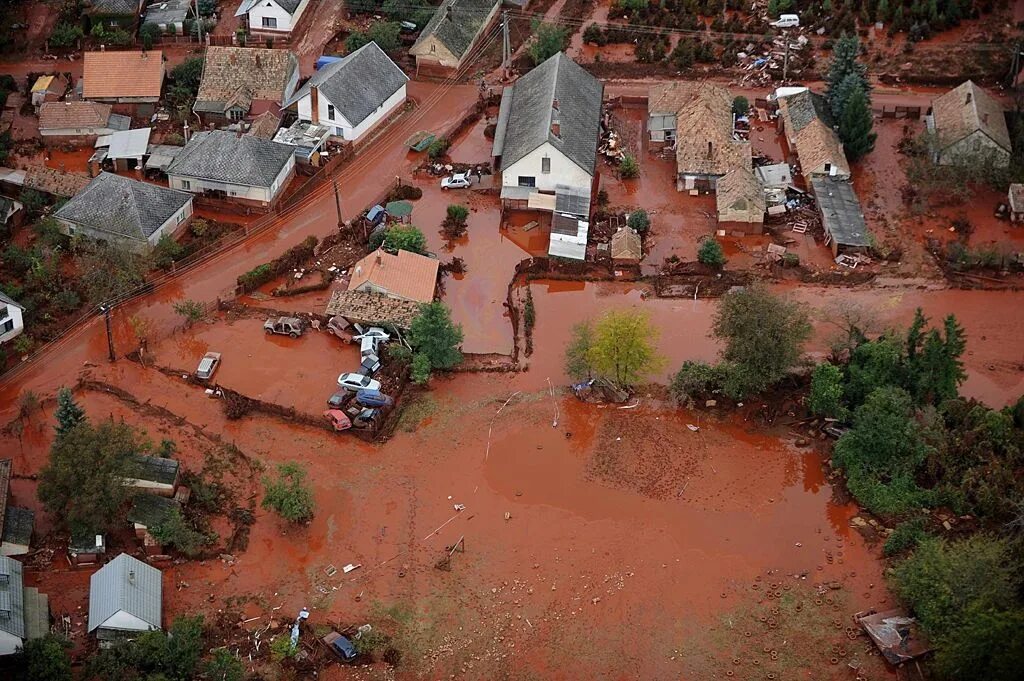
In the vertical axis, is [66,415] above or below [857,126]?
below

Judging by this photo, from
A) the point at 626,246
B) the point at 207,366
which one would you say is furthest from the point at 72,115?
the point at 626,246

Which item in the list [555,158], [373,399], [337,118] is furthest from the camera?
[337,118]

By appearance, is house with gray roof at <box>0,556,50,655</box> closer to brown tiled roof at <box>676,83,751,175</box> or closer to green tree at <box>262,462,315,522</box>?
green tree at <box>262,462,315,522</box>

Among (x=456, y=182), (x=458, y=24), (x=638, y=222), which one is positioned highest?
(x=458, y=24)

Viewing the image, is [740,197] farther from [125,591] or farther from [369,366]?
[125,591]

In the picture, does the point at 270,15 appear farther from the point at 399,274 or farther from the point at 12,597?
the point at 12,597

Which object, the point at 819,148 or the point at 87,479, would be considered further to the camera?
the point at 819,148

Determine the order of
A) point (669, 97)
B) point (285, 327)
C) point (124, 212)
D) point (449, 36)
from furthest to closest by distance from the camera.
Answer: point (449, 36), point (669, 97), point (124, 212), point (285, 327)

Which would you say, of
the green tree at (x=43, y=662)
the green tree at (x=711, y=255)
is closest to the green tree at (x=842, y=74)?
the green tree at (x=711, y=255)
